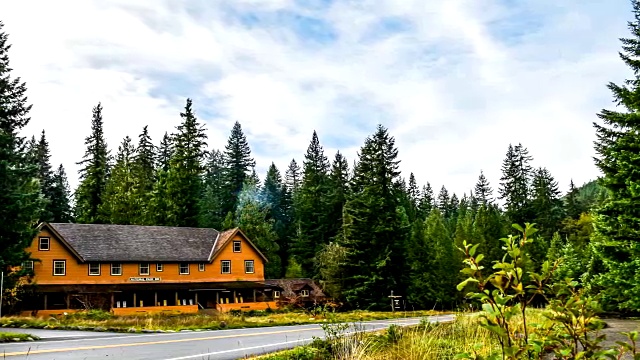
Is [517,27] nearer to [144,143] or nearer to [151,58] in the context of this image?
[151,58]

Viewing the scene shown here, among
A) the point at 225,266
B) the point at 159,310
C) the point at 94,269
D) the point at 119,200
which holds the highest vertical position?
the point at 119,200

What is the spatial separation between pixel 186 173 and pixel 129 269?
17.5 m

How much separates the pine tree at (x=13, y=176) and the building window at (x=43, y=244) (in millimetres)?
8759

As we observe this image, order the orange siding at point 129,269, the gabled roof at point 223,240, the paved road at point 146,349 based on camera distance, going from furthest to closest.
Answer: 1. the gabled roof at point 223,240
2. the orange siding at point 129,269
3. the paved road at point 146,349

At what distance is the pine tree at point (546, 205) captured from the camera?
66.6m

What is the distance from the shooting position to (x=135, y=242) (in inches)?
1845

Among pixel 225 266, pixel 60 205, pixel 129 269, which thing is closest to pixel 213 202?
pixel 60 205

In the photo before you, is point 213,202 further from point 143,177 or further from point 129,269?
point 129,269

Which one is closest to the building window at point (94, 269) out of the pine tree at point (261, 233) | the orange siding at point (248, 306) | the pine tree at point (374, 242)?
the orange siding at point (248, 306)

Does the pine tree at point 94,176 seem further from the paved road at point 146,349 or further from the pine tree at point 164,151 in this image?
the paved road at point 146,349

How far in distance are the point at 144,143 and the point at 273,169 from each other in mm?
19151

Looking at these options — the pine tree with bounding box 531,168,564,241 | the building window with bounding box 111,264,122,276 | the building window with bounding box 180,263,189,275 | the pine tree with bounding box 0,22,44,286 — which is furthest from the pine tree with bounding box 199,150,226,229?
the pine tree with bounding box 531,168,564,241

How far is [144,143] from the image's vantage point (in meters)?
76.5

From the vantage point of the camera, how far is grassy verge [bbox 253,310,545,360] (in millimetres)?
8250
